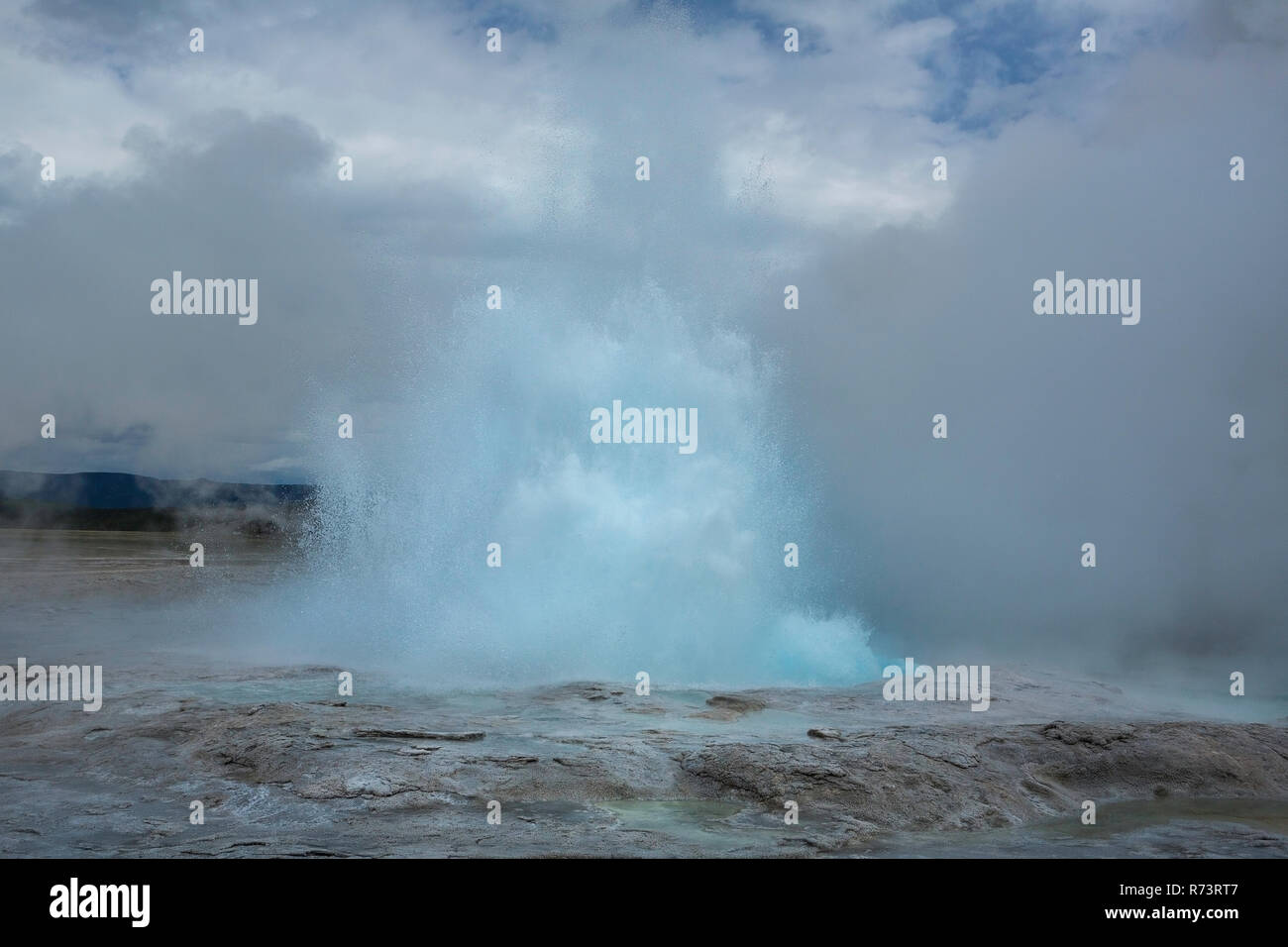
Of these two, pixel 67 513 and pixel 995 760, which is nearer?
pixel 995 760

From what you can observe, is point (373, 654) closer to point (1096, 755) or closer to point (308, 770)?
point (308, 770)

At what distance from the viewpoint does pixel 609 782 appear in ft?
28.8

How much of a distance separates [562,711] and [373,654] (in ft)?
17.9

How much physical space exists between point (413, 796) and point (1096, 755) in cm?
634

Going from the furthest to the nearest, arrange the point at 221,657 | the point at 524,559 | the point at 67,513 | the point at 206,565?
the point at 67,513
the point at 206,565
the point at 524,559
the point at 221,657

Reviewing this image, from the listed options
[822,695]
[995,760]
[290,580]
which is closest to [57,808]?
[995,760]

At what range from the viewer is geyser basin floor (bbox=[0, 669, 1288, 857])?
24.2 feet

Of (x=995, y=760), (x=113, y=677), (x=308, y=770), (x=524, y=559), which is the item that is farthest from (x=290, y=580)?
(x=995, y=760)

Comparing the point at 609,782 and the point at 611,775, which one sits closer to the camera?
the point at 609,782

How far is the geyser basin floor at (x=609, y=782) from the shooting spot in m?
7.39

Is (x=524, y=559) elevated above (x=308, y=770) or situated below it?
above

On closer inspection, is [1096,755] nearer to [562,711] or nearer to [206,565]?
[562,711]

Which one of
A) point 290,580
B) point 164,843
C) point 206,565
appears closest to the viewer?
point 164,843

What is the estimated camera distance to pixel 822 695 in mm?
13336
